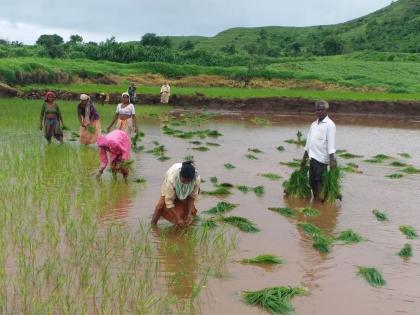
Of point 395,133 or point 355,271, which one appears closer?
point 355,271

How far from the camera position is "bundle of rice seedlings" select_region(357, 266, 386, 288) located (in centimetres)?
495

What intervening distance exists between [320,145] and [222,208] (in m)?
1.65

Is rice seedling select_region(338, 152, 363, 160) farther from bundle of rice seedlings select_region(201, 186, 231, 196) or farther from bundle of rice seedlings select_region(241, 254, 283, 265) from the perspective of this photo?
bundle of rice seedlings select_region(241, 254, 283, 265)

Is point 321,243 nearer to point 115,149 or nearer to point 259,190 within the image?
point 259,190

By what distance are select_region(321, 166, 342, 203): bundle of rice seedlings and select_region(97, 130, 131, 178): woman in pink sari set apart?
292cm

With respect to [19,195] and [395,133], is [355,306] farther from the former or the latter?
[395,133]

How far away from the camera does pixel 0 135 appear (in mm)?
12477

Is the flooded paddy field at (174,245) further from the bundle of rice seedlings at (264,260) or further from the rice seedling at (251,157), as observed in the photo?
the rice seedling at (251,157)

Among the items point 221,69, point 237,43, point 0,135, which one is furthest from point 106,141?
point 237,43

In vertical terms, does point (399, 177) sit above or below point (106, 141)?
below

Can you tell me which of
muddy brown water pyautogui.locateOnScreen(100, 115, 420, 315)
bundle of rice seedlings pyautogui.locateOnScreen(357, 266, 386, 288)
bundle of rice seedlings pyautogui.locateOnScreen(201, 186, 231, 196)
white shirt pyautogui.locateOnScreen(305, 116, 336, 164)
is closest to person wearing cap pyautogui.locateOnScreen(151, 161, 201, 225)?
muddy brown water pyautogui.locateOnScreen(100, 115, 420, 315)

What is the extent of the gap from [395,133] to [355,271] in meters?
14.2

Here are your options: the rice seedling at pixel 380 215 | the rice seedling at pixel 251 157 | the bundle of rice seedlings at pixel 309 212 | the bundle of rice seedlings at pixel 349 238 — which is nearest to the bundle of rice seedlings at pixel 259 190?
the bundle of rice seedlings at pixel 309 212

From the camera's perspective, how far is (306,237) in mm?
6324
